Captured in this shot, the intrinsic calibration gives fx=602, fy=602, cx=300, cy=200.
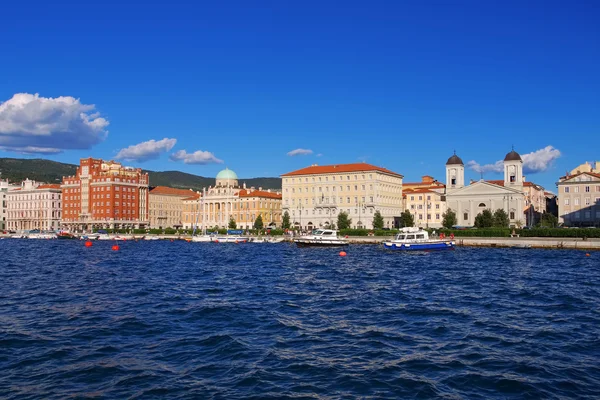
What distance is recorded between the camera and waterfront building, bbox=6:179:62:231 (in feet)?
499

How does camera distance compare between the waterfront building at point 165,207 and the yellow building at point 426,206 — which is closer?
the yellow building at point 426,206

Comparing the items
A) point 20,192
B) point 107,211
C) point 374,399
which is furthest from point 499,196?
point 20,192

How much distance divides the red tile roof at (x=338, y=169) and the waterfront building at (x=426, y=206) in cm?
550

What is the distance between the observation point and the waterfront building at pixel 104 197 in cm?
13812

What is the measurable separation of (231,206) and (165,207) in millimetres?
28276

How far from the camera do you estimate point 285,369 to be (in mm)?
14688

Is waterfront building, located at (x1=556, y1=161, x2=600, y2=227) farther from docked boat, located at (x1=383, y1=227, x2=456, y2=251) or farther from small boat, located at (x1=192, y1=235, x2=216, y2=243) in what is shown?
small boat, located at (x1=192, y1=235, x2=216, y2=243)

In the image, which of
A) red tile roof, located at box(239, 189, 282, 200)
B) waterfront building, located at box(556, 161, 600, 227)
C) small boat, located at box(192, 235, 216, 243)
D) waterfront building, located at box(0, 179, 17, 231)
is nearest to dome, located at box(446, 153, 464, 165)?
waterfront building, located at box(556, 161, 600, 227)

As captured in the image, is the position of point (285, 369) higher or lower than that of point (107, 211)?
lower

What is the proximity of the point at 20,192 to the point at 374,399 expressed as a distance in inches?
6426

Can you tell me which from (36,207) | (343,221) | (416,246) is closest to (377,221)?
(343,221)

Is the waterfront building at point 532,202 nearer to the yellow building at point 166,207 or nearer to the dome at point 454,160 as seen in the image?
the dome at point 454,160

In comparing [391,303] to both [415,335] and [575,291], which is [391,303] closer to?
[415,335]

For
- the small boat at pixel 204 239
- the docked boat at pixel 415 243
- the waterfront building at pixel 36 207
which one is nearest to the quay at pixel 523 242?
the docked boat at pixel 415 243
